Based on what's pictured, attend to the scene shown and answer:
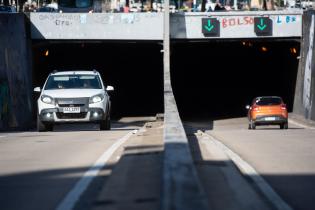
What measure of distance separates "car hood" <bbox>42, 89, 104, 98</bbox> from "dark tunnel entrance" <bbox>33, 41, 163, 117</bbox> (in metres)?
16.4

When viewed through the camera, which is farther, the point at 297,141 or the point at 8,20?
the point at 8,20

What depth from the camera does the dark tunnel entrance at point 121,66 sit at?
161 feet

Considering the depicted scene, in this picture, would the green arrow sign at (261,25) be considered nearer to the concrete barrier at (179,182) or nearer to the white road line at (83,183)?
the white road line at (83,183)

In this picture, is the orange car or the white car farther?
the orange car

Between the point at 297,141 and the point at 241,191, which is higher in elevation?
the point at 241,191

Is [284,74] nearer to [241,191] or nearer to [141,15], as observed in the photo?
[141,15]

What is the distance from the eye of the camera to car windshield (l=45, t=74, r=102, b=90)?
26734mm

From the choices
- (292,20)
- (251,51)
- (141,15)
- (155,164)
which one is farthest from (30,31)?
(155,164)

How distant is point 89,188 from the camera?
10.6 m

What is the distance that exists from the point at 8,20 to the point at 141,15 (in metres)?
6.72

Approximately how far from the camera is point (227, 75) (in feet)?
216

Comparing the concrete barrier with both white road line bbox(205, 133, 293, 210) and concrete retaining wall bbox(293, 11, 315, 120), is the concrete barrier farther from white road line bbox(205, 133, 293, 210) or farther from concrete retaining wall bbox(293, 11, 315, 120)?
concrete retaining wall bbox(293, 11, 315, 120)

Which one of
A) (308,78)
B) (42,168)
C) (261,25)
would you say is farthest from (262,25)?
(42,168)

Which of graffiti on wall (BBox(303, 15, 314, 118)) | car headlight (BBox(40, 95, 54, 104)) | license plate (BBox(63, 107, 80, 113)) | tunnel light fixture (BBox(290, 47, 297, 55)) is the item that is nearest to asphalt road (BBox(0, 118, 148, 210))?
license plate (BBox(63, 107, 80, 113))
